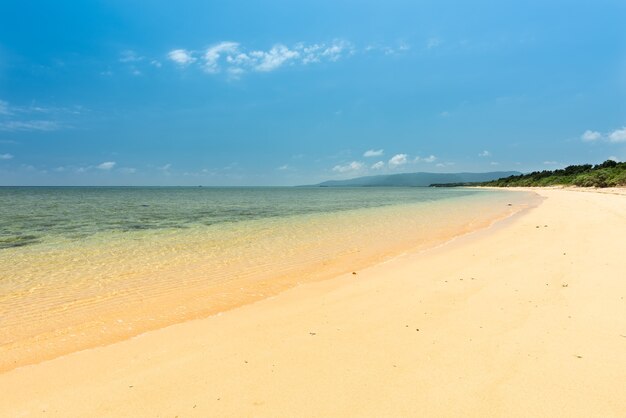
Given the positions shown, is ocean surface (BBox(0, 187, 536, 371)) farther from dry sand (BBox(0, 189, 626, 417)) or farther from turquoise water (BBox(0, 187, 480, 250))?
dry sand (BBox(0, 189, 626, 417))

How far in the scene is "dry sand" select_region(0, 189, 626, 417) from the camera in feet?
11.0

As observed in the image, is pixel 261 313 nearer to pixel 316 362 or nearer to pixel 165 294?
pixel 316 362

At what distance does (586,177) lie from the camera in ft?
233

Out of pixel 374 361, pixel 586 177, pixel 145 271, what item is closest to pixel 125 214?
pixel 145 271

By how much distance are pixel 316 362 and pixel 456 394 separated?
1.60 meters

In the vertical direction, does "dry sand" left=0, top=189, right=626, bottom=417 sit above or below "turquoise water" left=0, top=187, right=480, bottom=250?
below

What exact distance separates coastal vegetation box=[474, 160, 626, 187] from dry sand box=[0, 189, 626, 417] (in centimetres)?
6576

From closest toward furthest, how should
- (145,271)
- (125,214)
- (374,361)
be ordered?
1. (374,361)
2. (145,271)
3. (125,214)

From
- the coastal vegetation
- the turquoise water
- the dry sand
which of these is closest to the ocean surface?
the turquoise water

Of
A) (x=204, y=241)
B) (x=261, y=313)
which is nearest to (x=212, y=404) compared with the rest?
(x=261, y=313)

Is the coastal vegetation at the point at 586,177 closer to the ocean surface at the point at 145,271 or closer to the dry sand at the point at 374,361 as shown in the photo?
the ocean surface at the point at 145,271

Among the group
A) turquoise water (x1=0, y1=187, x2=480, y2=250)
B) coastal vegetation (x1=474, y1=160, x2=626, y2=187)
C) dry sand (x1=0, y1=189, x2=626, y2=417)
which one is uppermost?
coastal vegetation (x1=474, y1=160, x2=626, y2=187)

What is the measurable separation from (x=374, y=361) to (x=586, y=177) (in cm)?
8806

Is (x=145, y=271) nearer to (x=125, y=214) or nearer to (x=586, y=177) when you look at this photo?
(x=125, y=214)
